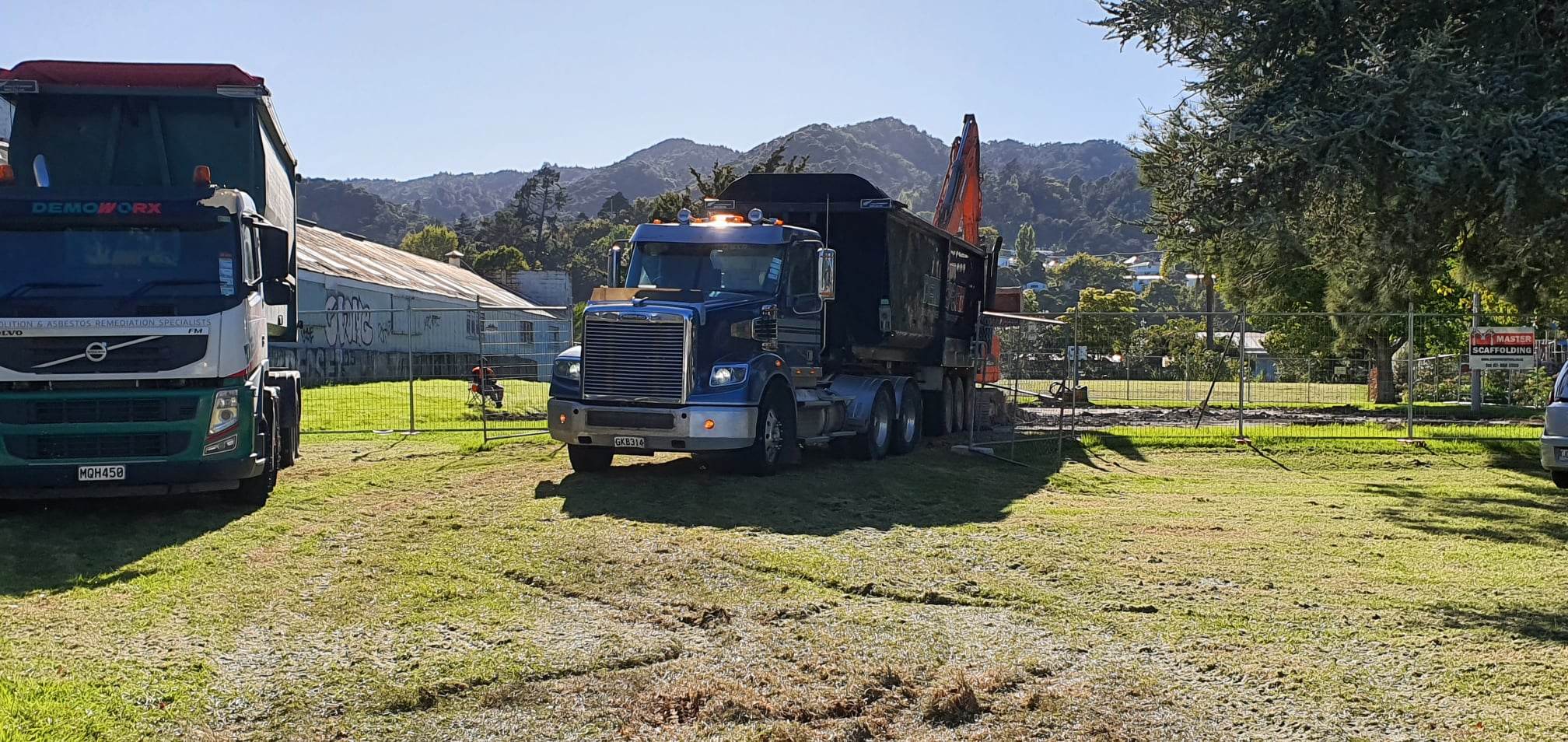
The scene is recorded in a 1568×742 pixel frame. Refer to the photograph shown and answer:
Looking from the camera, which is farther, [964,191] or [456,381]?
[964,191]

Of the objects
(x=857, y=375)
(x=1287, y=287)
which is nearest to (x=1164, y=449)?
(x=857, y=375)

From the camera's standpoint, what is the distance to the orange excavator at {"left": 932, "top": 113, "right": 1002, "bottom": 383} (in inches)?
1162

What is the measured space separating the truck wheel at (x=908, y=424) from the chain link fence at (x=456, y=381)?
529 cm

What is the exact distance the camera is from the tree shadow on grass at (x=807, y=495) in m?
11.8

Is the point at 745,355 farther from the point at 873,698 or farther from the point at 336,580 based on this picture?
the point at 873,698

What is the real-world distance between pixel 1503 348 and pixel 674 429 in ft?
44.1

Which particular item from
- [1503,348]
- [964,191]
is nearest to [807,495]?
[1503,348]

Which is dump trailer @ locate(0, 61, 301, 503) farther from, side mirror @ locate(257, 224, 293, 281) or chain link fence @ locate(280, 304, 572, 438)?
chain link fence @ locate(280, 304, 572, 438)

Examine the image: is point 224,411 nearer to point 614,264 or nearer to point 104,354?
point 104,354

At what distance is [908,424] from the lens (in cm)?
1869

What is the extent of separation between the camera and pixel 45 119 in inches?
475

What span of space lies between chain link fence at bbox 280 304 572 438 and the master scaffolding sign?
14.0 meters

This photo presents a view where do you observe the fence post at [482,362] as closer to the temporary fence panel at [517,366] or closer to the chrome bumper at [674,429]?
the temporary fence panel at [517,366]

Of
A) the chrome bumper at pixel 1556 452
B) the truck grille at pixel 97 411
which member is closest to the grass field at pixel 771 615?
the chrome bumper at pixel 1556 452
